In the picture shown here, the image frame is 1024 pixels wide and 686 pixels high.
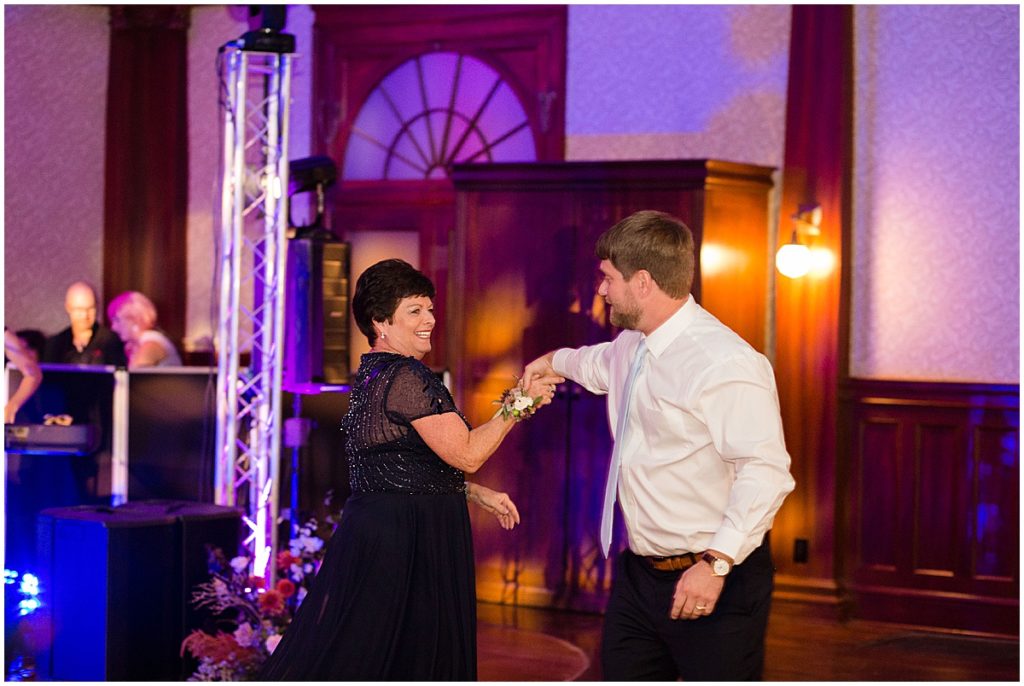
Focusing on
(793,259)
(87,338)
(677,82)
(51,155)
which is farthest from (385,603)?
(51,155)

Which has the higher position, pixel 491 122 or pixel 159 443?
pixel 491 122

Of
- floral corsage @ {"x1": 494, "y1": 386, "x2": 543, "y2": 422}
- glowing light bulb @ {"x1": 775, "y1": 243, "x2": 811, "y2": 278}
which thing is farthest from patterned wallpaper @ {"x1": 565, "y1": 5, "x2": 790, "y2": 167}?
floral corsage @ {"x1": 494, "y1": 386, "x2": 543, "y2": 422}

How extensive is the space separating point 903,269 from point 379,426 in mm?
4183

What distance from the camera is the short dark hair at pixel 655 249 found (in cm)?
270

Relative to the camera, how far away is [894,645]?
586 centimetres

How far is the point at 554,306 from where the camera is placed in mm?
6270

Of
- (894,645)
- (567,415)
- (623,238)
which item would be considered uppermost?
(623,238)

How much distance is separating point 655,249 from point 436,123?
16.8ft

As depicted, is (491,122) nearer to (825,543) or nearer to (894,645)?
(825,543)

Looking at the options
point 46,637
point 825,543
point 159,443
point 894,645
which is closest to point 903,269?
point 825,543

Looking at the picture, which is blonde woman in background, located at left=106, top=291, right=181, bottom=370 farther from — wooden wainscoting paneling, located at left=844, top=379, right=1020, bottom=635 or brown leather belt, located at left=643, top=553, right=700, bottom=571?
brown leather belt, located at left=643, top=553, right=700, bottom=571

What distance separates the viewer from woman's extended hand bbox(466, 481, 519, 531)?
10.8 feet

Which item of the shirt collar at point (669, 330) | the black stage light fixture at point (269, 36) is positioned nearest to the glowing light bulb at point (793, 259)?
the black stage light fixture at point (269, 36)

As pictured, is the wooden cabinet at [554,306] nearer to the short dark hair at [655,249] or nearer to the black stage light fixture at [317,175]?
the black stage light fixture at [317,175]
